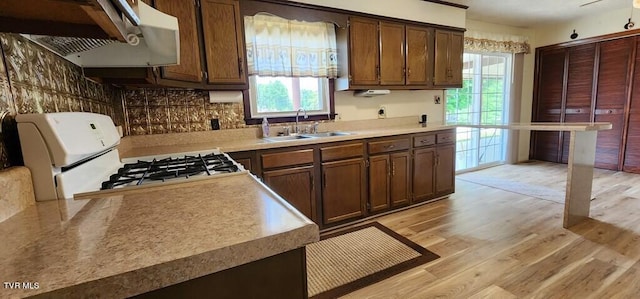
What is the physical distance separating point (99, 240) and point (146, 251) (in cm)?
14

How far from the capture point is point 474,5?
369cm

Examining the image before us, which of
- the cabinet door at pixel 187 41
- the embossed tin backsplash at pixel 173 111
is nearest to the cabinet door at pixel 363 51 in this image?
the embossed tin backsplash at pixel 173 111

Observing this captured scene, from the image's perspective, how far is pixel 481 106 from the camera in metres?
4.67

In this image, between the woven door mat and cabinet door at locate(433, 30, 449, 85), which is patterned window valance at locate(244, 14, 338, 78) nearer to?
cabinet door at locate(433, 30, 449, 85)

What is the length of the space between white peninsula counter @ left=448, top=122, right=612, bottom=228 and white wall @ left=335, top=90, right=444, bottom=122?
3.90ft

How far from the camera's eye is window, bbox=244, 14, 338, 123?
259 cm

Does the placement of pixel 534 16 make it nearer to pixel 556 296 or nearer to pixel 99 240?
pixel 556 296

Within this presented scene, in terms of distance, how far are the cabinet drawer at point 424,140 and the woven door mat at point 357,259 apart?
37.7 inches

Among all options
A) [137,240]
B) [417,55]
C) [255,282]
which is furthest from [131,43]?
[417,55]

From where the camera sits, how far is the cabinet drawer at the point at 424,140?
116 inches

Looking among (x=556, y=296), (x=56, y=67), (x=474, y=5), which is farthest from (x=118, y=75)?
Answer: (x=474, y=5)

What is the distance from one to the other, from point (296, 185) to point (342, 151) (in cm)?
51

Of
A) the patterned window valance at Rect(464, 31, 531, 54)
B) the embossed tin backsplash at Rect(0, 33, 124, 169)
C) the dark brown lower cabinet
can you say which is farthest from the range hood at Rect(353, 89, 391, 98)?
the dark brown lower cabinet

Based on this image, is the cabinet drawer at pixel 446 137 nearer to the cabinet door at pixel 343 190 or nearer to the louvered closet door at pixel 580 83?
the cabinet door at pixel 343 190
